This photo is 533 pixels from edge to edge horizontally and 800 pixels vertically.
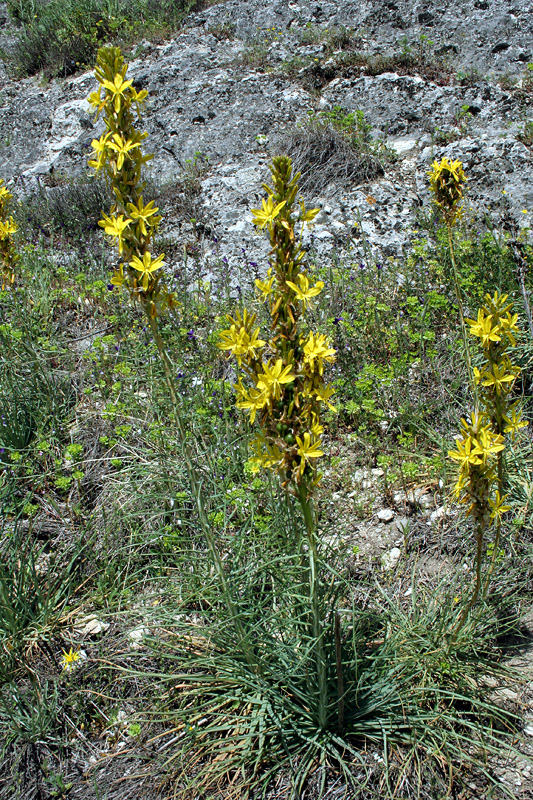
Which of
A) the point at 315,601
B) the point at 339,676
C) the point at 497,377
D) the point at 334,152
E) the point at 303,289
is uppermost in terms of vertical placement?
the point at 303,289

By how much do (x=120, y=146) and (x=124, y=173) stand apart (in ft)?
0.28

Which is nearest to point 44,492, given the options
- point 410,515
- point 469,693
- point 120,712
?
point 120,712

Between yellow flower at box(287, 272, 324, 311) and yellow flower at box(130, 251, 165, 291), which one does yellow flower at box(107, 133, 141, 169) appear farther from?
yellow flower at box(287, 272, 324, 311)

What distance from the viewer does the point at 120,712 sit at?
261 cm

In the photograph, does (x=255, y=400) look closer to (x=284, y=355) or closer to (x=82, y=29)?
(x=284, y=355)

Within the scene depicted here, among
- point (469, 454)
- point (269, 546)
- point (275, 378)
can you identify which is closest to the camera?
point (275, 378)

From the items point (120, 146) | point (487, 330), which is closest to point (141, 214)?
point (120, 146)

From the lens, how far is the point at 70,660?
2.66 meters

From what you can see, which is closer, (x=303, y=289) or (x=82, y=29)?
(x=303, y=289)

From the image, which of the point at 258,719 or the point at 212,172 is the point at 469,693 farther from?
the point at 212,172

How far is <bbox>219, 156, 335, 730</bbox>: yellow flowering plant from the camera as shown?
167 centimetres

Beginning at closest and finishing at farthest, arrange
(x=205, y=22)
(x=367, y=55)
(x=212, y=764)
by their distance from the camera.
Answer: (x=212, y=764) → (x=367, y=55) → (x=205, y=22)

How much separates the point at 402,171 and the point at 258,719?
208 inches

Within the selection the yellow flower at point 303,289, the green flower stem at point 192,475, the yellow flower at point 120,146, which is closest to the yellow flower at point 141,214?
the yellow flower at point 120,146
